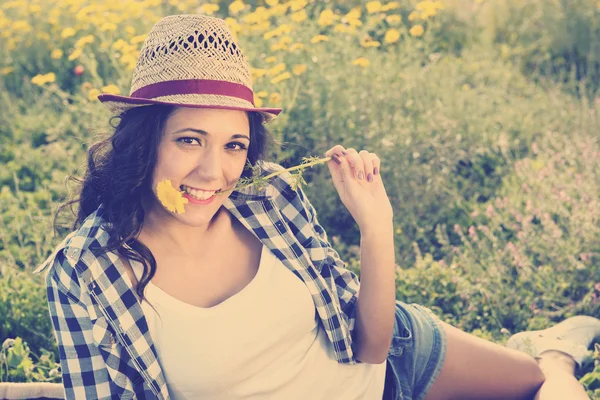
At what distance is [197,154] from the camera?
1958 millimetres

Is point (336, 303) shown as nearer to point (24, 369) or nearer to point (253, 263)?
point (253, 263)

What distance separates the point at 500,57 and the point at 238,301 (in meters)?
3.94

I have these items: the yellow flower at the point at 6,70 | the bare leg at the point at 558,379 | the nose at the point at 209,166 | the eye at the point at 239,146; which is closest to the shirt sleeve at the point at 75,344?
the nose at the point at 209,166

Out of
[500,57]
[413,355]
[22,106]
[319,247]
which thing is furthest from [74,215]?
[500,57]

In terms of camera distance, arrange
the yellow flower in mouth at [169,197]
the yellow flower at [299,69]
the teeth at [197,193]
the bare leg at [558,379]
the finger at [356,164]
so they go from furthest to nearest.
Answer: the yellow flower at [299,69], the bare leg at [558,379], the finger at [356,164], the teeth at [197,193], the yellow flower in mouth at [169,197]

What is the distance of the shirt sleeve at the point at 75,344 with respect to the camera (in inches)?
74.1

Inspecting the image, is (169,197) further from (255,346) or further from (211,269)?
(255,346)

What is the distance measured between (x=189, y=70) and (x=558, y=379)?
1.43 m

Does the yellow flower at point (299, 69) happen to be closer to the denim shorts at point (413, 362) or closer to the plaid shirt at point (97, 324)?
the denim shorts at point (413, 362)

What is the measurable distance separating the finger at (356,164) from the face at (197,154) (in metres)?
0.31

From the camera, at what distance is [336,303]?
2176mm

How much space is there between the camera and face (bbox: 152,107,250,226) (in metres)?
1.94

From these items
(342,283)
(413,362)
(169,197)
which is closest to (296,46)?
(342,283)

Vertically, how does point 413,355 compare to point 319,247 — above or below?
below
